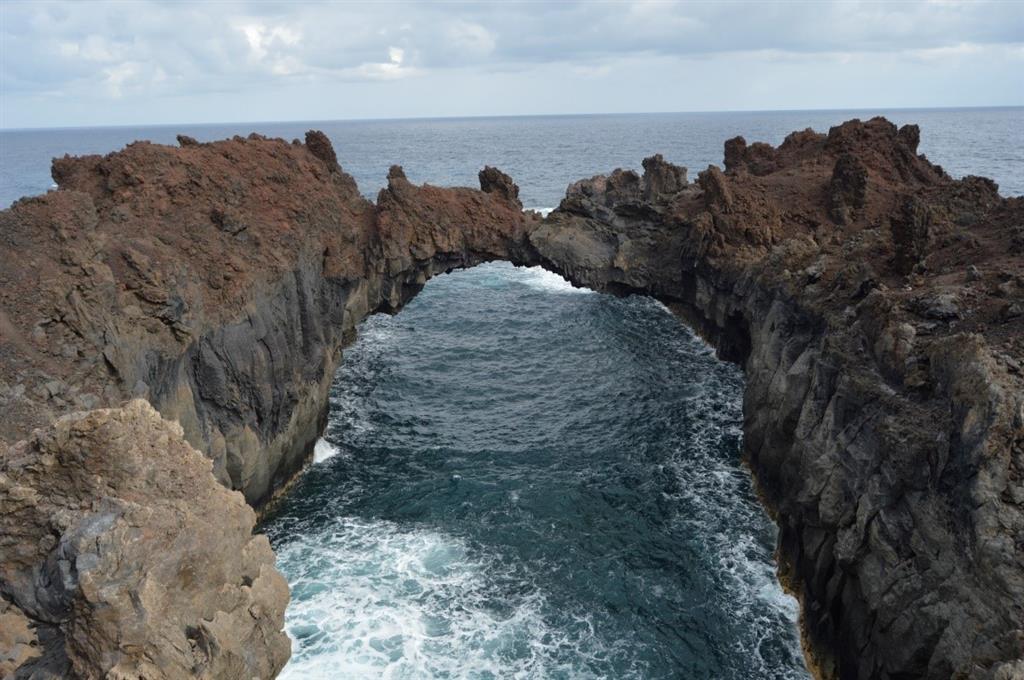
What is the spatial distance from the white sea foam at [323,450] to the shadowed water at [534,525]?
0.64 feet

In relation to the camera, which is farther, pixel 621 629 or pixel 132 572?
pixel 621 629

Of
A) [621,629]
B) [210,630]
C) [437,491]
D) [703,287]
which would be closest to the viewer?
[210,630]

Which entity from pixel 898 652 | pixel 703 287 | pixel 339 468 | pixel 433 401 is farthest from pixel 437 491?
pixel 703 287

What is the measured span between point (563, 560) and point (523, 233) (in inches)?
1143

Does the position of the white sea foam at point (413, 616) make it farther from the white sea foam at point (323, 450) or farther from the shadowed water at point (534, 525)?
the white sea foam at point (323, 450)

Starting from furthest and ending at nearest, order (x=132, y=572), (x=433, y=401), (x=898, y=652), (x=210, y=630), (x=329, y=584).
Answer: (x=433, y=401) < (x=329, y=584) < (x=898, y=652) < (x=210, y=630) < (x=132, y=572)

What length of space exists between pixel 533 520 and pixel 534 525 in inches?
16.0

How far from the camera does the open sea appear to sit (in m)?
27.7

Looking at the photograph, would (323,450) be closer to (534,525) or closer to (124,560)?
(534,525)

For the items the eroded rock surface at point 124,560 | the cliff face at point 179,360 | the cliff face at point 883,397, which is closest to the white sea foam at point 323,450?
the cliff face at point 179,360

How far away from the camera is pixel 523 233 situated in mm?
55281

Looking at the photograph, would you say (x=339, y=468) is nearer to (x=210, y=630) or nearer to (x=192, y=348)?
(x=192, y=348)

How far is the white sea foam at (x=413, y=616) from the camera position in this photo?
26.9 m

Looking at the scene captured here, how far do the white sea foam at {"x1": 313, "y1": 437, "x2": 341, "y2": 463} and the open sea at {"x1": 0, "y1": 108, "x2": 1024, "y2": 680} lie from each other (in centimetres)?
18
